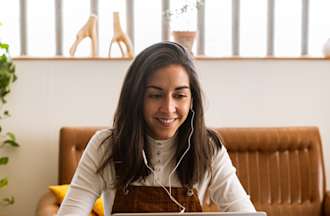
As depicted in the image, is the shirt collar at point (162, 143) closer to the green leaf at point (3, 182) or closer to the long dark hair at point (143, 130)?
the long dark hair at point (143, 130)

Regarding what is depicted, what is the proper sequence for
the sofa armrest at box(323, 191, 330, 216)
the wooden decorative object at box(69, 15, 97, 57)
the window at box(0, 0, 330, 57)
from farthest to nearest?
the window at box(0, 0, 330, 57) < the wooden decorative object at box(69, 15, 97, 57) < the sofa armrest at box(323, 191, 330, 216)

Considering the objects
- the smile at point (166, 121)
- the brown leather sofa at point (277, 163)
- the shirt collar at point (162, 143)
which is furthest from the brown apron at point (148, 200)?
the brown leather sofa at point (277, 163)

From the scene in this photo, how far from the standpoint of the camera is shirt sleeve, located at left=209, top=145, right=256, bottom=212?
1689 millimetres

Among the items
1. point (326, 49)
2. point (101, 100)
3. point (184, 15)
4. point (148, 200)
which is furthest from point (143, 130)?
point (326, 49)

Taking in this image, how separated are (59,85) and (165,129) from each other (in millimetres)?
1751

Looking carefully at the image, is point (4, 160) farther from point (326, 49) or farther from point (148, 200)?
point (326, 49)

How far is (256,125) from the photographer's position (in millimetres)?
3385

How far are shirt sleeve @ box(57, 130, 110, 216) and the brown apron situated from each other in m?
0.07

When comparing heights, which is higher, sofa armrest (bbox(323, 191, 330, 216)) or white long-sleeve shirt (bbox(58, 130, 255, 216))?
white long-sleeve shirt (bbox(58, 130, 255, 216))

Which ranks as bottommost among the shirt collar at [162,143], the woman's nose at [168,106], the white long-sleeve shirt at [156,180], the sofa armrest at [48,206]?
the sofa armrest at [48,206]

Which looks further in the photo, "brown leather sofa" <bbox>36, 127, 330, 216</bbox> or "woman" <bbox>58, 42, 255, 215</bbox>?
"brown leather sofa" <bbox>36, 127, 330, 216</bbox>

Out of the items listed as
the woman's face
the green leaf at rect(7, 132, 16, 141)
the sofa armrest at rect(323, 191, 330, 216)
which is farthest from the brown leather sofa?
the woman's face

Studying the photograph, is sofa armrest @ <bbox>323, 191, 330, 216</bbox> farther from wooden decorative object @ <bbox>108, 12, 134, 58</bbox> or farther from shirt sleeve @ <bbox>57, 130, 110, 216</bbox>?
shirt sleeve @ <bbox>57, 130, 110, 216</bbox>

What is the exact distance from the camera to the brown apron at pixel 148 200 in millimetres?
1695
